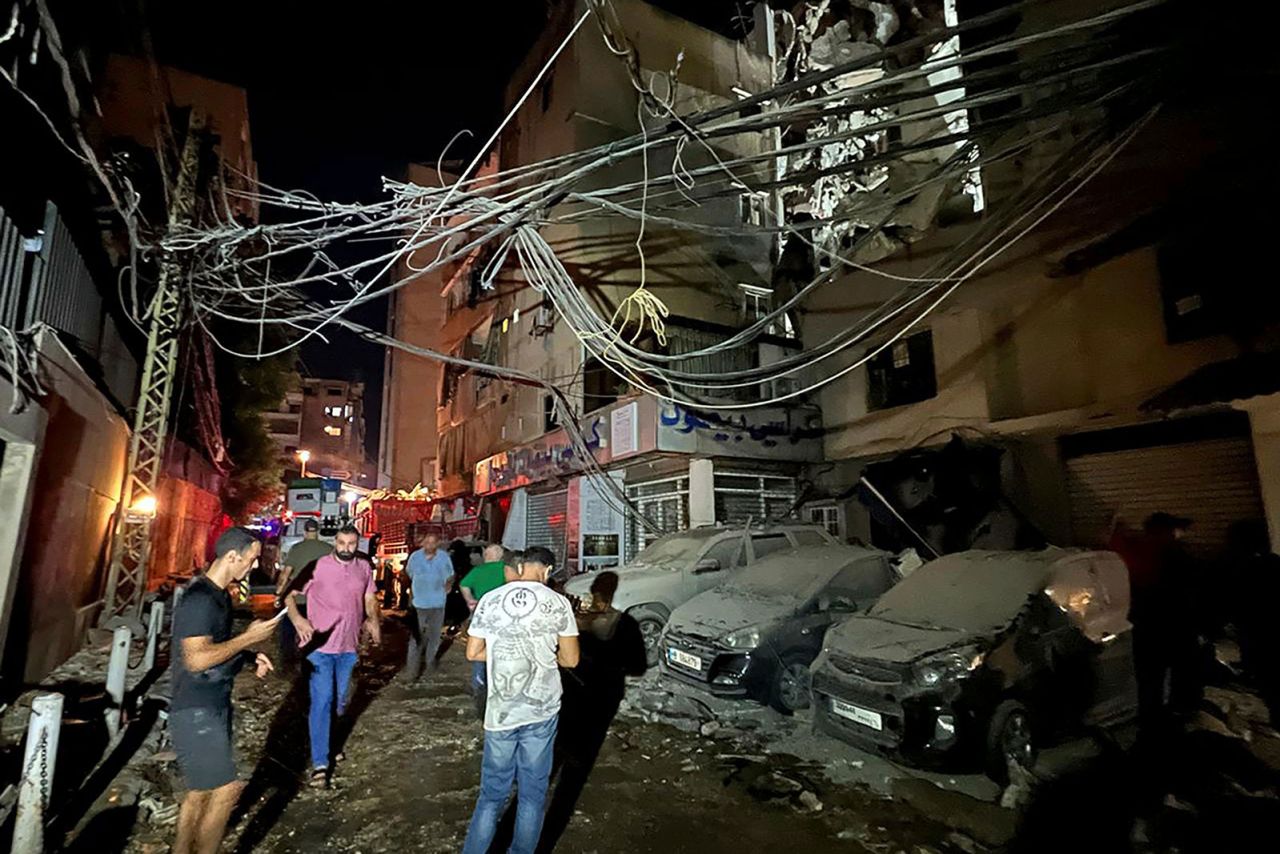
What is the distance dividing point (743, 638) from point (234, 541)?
489cm

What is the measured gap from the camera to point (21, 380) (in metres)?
5.96

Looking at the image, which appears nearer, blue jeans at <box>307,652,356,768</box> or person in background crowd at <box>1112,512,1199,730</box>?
blue jeans at <box>307,652,356,768</box>

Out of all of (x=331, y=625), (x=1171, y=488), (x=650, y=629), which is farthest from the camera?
(x=1171, y=488)

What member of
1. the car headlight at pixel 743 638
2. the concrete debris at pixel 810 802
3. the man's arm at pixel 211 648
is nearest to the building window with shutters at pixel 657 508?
the car headlight at pixel 743 638

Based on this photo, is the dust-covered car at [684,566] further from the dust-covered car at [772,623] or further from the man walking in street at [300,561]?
the man walking in street at [300,561]

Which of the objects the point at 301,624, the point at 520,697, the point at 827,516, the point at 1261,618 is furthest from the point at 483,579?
the point at 827,516

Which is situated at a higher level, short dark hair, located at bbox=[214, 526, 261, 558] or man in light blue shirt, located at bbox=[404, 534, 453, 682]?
short dark hair, located at bbox=[214, 526, 261, 558]

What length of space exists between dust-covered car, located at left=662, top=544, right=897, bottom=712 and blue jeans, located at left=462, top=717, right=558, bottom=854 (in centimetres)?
348

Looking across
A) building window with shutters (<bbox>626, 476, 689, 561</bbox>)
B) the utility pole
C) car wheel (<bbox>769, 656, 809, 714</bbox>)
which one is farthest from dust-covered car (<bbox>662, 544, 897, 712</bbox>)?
the utility pole

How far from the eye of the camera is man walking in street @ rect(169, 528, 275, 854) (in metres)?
3.14

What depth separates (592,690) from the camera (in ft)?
24.8

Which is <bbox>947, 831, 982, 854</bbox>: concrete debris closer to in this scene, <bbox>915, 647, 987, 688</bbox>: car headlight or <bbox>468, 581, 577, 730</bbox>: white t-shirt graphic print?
<bbox>915, 647, 987, 688</bbox>: car headlight

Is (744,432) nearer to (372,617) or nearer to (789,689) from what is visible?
(789,689)

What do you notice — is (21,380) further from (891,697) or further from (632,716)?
(891,697)
